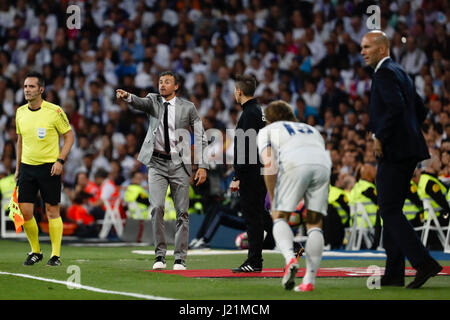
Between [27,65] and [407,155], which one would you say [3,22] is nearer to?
[27,65]

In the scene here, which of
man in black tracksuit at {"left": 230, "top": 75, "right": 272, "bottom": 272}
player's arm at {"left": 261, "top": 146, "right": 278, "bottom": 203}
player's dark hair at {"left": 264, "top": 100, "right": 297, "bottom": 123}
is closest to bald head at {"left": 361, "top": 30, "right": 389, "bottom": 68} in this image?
player's dark hair at {"left": 264, "top": 100, "right": 297, "bottom": 123}

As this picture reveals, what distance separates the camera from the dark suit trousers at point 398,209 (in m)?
7.61

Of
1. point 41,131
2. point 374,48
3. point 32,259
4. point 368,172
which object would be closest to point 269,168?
point 374,48

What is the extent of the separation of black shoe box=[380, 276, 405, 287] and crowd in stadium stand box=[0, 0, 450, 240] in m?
9.10

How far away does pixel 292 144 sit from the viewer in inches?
292

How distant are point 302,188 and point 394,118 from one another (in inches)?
43.4

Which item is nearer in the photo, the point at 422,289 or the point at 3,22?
the point at 422,289

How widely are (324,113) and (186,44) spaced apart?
16.2 feet

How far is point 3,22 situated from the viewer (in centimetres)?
2386

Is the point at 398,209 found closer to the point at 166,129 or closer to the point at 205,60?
the point at 166,129

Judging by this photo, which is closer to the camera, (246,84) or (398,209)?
(398,209)
